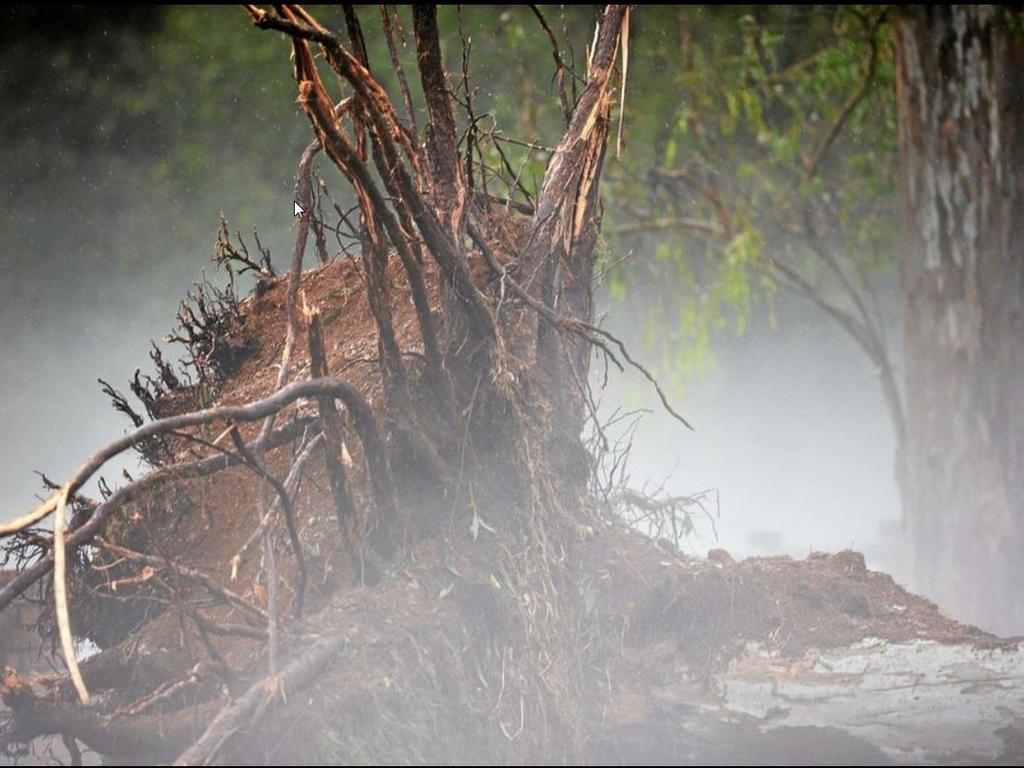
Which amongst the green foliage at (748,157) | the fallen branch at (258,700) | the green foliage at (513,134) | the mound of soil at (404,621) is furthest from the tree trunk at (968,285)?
the fallen branch at (258,700)

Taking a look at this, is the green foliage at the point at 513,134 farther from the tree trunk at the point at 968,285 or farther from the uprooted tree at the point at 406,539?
the uprooted tree at the point at 406,539

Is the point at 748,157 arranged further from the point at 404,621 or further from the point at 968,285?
the point at 404,621

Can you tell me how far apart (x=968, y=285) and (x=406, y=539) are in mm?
5640

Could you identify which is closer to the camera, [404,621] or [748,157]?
[404,621]

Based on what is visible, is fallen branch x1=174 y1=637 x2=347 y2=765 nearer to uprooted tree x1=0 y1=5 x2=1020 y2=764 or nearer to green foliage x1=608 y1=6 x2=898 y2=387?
uprooted tree x1=0 y1=5 x2=1020 y2=764

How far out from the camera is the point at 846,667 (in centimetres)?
538

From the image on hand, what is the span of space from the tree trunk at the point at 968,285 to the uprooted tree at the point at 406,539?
298cm

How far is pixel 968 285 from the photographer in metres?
8.55

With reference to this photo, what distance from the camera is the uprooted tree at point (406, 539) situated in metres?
4.07

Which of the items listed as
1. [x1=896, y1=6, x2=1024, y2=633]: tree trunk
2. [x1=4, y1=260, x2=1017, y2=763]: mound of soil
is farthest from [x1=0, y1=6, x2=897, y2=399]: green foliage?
[x1=4, y1=260, x2=1017, y2=763]: mound of soil

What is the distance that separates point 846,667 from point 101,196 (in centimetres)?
934

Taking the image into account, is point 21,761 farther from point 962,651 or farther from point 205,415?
point 962,651

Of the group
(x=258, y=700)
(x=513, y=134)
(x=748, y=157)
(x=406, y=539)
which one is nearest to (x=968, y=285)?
(x=748, y=157)

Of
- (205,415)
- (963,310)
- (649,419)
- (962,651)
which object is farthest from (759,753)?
(649,419)
